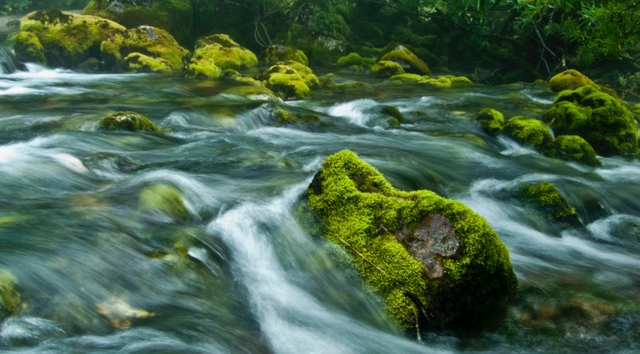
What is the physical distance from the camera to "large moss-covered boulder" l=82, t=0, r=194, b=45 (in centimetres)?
2131

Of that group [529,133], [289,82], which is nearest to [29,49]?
[289,82]

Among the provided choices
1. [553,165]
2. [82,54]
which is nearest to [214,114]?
[553,165]

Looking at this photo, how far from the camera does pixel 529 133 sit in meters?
9.99

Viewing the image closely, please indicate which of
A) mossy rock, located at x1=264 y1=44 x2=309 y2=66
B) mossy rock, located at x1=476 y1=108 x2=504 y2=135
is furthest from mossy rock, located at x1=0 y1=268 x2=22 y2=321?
mossy rock, located at x1=264 y1=44 x2=309 y2=66

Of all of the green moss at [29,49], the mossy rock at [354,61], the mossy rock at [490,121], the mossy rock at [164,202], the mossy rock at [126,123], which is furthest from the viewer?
the mossy rock at [354,61]

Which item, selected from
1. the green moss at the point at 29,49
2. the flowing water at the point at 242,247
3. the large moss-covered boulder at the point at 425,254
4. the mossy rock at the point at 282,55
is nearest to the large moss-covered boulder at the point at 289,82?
the flowing water at the point at 242,247

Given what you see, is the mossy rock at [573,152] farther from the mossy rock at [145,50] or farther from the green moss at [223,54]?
the mossy rock at [145,50]

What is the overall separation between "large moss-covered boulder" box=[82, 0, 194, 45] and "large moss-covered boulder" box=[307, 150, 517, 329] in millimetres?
19297

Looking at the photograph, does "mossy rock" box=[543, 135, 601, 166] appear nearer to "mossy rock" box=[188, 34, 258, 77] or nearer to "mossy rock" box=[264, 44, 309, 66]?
"mossy rock" box=[188, 34, 258, 77]

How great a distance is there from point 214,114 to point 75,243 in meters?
6.35

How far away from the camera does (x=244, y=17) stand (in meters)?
24.5

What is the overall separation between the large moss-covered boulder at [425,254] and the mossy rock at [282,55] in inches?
648

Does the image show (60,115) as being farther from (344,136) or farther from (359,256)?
(359,256)

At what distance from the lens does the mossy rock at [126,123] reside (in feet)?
27.7
